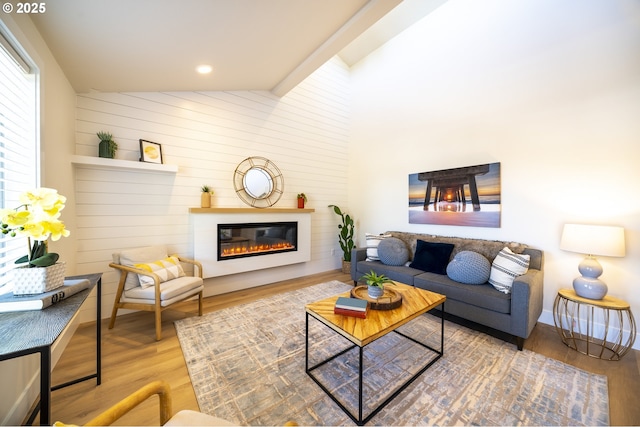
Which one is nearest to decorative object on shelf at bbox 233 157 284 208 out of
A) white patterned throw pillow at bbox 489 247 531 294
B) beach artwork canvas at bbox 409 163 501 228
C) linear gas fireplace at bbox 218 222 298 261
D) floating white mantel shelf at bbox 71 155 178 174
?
linear gas fireplace at bbox 218 222 298 261

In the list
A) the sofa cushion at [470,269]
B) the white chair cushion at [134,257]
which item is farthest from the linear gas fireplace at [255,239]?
the sofa cushion at [470,269]

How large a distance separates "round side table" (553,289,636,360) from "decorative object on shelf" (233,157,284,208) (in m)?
3.66

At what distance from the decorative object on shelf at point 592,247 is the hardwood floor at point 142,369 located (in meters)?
0.57

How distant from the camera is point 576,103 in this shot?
2498 millimetres

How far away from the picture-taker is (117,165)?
262cm

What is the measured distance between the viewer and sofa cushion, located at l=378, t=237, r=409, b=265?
3369mm

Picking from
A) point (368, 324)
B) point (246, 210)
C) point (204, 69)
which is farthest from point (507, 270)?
point (204, 69)

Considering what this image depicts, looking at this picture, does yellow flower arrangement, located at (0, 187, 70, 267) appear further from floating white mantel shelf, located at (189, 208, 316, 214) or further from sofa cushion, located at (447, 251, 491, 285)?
sofa cushion, located at (447, 251, 491, 285)

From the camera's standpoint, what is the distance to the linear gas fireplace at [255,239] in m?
3.48

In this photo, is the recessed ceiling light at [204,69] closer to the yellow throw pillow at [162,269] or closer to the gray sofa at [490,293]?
the yellow throw pillow at [162,269]

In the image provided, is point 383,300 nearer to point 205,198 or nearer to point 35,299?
point 35,299

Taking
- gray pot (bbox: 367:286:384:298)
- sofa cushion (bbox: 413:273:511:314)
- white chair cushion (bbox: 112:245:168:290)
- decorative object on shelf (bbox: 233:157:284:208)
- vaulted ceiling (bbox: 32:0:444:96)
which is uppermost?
vaulted ceiling (bbox: 32:0:444:96)

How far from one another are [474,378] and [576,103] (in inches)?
113

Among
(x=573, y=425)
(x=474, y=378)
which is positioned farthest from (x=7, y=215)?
(x=573, y=425)
